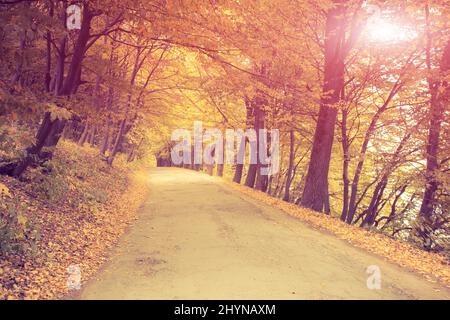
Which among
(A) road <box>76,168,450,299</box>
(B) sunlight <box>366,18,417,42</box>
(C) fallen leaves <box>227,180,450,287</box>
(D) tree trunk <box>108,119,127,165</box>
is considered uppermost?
(B) sunlight <box>366,18,417,42</box>

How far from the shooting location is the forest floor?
20.0 feet

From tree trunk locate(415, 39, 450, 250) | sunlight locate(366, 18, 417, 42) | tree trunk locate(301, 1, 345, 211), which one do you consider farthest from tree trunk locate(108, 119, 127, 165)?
tree trunk locate(415, 39, 450, 250)

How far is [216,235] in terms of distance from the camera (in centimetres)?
961

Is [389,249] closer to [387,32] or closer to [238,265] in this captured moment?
[238,265]

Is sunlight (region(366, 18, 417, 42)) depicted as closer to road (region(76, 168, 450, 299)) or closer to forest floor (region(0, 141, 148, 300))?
road (region(76, 168, 450, 299))

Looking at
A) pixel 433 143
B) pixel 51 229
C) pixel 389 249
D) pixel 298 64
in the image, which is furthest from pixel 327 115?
pixel 51 229

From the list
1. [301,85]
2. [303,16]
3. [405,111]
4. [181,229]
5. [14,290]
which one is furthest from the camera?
[301,85]

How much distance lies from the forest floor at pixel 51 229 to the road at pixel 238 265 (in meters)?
0.51

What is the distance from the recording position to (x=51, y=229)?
8430mm

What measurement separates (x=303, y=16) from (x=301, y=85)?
330 cm

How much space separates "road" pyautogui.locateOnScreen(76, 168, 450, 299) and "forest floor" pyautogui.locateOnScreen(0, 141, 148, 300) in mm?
511

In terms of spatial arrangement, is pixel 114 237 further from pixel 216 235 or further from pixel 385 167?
pixel 385 167
